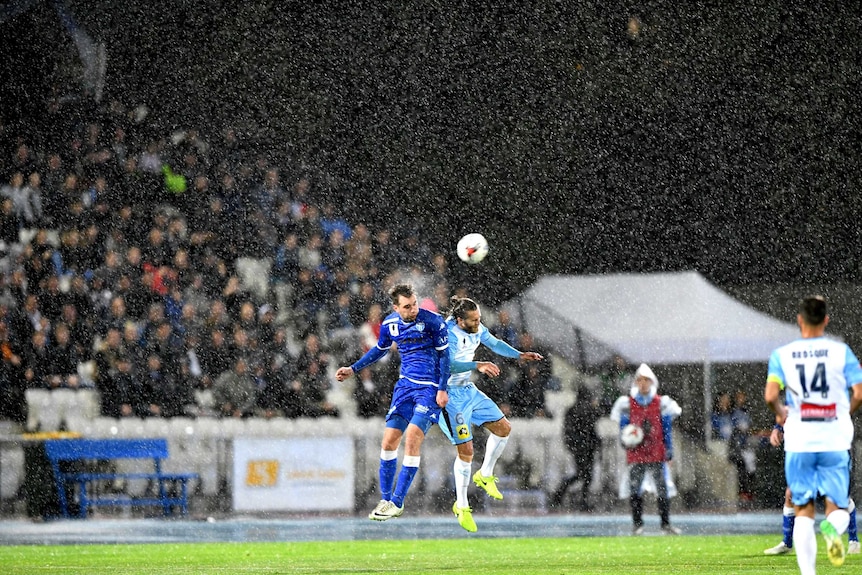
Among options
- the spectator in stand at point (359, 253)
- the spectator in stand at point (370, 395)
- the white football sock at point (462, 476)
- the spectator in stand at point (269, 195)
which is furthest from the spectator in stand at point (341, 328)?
the white football sock at point (462, 476)

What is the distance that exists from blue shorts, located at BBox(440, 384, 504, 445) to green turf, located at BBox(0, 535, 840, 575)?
3.54ft

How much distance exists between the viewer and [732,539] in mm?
14125

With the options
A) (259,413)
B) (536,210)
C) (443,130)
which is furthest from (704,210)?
(259,413)

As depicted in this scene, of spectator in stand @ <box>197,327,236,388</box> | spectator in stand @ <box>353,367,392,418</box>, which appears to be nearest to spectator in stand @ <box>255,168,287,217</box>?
spectator in stand @ <box>197,327,236,388</box>

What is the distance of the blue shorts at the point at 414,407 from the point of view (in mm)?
11469

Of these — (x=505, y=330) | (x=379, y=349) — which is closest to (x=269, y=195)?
(x=505, y=330)

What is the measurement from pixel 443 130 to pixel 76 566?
571 inches

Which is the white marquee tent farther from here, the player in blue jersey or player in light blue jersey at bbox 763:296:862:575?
player in light blue jersey at bbox 763:296:862:575

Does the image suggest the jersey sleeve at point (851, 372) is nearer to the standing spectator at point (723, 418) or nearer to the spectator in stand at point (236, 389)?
the spectator in stand at point (236, 389)

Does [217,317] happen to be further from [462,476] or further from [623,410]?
[462,476]

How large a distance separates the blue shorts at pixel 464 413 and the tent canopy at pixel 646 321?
8454mm

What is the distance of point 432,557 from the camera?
39.1 ft

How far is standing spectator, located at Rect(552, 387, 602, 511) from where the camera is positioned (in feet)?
62.2

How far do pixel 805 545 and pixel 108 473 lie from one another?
40.3 ft
